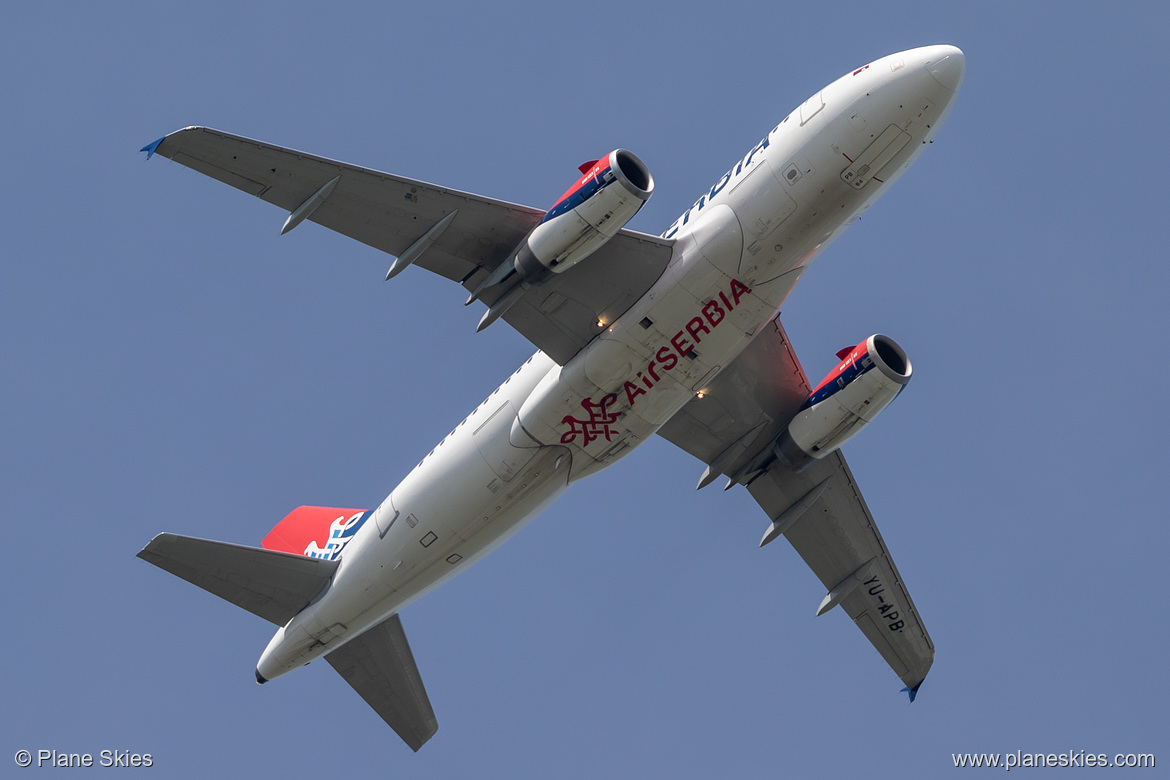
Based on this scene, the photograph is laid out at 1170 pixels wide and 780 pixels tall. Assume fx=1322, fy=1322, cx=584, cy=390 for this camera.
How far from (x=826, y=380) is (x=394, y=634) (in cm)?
1388

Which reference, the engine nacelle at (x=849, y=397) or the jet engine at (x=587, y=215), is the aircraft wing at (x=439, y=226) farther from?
the engine nacelle at (x=849, y=397)

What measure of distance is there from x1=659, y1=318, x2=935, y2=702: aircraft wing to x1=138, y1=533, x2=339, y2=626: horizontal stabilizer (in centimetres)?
1047

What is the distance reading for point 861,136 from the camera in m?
29.8

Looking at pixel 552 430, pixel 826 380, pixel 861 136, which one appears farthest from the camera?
pixel 826 380

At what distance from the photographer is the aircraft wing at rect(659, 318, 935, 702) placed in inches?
1421

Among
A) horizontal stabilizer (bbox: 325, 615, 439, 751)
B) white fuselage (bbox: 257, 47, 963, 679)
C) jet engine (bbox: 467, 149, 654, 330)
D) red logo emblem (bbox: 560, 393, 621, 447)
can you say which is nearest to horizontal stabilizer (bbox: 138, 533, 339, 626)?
white fuselage (bbox: 257, 47, 963, 679)

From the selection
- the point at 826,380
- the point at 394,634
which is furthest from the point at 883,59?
the point at 394,634

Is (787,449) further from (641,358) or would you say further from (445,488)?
(445,488)

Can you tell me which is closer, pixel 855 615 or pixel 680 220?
pixel 680 220

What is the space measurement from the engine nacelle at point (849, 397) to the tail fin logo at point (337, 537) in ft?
38.7

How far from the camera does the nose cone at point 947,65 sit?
97.2 ft

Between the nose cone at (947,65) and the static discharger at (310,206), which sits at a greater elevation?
the static discharger at (310,206)

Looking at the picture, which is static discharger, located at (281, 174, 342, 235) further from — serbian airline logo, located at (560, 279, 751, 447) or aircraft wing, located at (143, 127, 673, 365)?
serbian airline logo, located at (560, 279, 751, 447)

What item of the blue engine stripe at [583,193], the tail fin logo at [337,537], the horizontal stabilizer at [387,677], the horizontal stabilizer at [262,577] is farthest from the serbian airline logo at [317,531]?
the blue engine stripe at [583,193]
